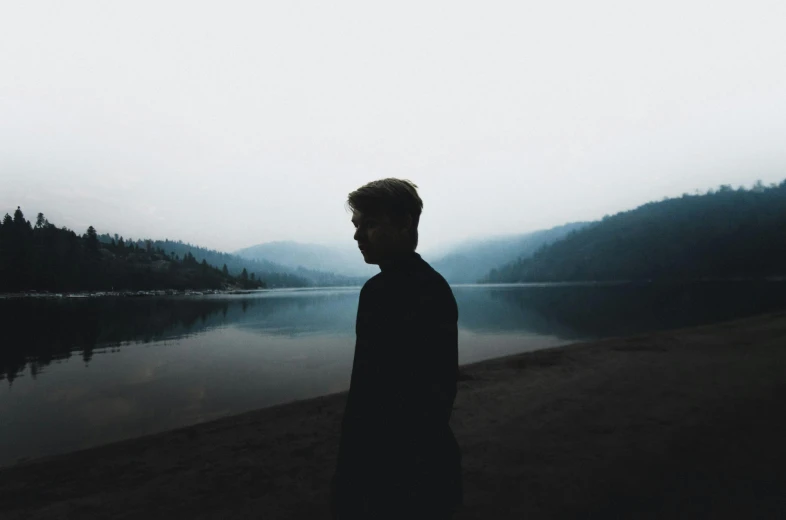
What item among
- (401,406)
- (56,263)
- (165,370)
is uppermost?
(56,263)

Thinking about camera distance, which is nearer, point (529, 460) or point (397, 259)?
point (397, 259)

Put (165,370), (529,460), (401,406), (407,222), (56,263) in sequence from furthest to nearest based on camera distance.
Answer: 1. (56,263)
2. (165,370)
3. (529,460)
4. (407,222)
5. (401,406)

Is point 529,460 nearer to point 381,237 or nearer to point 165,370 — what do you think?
point 381,237

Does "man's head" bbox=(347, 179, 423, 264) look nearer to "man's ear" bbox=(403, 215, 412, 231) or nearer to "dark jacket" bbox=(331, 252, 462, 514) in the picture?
"man's ear" bbox=(403, 215, 412, 231)

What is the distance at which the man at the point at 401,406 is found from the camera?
1.85 m

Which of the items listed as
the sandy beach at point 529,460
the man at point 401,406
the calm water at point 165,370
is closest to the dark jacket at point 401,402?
the man at point 401,406

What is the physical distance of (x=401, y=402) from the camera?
1874 millimetres

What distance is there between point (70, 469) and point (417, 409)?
36.9 feet

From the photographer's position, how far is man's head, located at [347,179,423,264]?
7.00 feet

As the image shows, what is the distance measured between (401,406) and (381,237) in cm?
89

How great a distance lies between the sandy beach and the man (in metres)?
4.44

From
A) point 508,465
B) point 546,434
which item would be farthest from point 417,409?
point 546,434

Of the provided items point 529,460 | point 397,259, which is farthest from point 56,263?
point 397,259

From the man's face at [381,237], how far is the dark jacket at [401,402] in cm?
20
